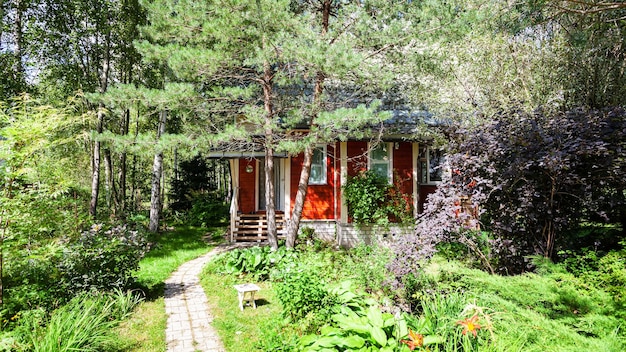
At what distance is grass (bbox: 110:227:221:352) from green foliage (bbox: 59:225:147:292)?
670 millimetres

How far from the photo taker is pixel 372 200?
1066 cm

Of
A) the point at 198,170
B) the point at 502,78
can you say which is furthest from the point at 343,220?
the point at 198,170

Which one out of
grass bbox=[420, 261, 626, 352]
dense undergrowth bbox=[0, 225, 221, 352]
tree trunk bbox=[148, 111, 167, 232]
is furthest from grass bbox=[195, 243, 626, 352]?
tree trunk bbox=[148, 111, 167, 232]

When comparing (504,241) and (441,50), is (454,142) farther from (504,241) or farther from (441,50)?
(441,50)

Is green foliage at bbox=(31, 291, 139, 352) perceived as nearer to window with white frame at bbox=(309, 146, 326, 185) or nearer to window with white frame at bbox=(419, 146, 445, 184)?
window with white frame at bbox=(309, 146, 326, 185)

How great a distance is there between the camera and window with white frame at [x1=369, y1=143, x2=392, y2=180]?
1165cm

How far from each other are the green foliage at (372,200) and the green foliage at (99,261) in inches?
248

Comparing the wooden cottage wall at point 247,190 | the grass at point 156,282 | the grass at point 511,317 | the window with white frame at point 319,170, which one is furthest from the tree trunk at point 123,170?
the grass at point 511,317

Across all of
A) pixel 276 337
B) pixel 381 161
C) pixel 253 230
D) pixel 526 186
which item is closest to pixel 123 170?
pixel 253 230

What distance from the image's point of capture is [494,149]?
5.37 meters

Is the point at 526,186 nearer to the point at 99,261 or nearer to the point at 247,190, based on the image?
the point at 99,261

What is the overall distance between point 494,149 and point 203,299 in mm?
5860

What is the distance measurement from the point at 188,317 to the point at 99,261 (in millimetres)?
1846

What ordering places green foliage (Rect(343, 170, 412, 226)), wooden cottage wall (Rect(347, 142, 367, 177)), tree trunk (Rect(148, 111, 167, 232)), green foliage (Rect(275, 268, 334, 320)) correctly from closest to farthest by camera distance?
green foliage (Rect(275, 268, 334, 320))
green foliage (Rect(343, 170, 412, 226))
wooden cottage wall (Rect(347, 142, 367, 177))
tree trunk (Rect(148, 111, 167, 232))
